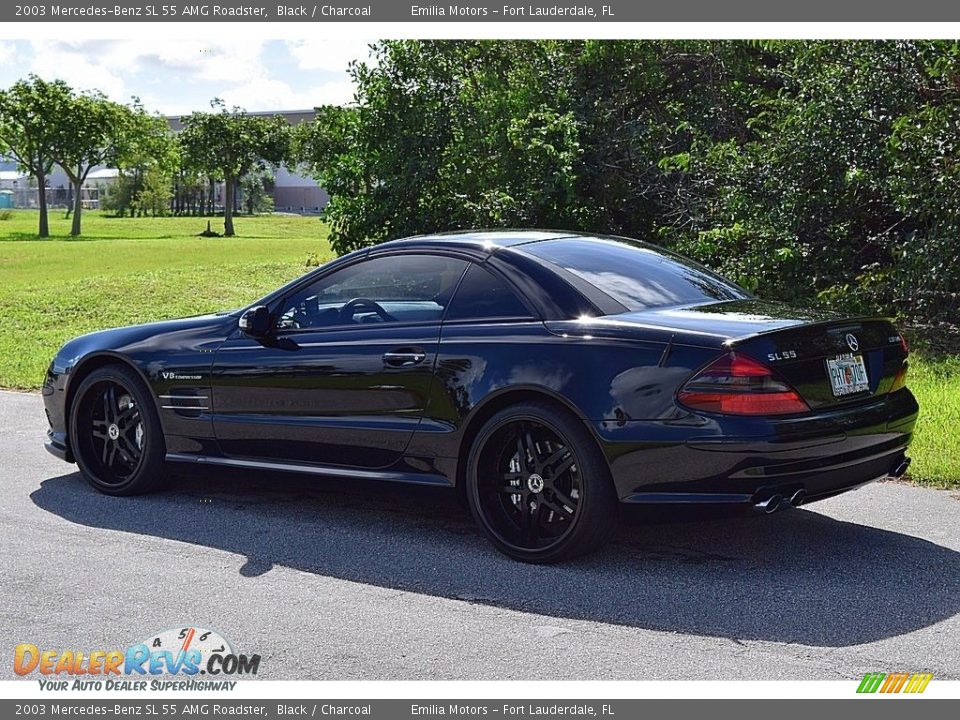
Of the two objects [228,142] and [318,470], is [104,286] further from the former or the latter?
[228,142]

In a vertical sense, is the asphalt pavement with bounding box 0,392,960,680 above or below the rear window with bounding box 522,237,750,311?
below

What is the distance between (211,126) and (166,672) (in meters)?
65.2

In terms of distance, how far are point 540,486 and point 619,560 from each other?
0.50 meters

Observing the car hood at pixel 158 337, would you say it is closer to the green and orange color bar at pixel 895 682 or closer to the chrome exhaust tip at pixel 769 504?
the chrome exhaust tip at pixel 769 504

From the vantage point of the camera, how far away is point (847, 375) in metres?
5.72

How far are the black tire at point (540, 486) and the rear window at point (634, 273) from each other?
736 millimetres

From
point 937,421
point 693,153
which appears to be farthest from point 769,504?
point 693,153

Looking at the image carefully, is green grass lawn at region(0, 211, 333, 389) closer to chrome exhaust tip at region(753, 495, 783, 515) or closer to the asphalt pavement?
the asphalt pavement

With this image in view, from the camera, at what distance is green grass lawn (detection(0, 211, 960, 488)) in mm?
9242

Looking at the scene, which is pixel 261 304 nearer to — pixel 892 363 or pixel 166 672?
pixel 166 672

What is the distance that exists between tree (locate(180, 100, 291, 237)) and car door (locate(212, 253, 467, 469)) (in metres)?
61.0

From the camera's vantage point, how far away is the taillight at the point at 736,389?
5363 mm

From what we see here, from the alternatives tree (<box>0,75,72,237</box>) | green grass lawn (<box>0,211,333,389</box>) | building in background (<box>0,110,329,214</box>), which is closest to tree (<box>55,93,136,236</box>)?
tree (<box>0,75,72,237</box>)

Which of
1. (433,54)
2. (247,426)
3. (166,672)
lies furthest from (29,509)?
(433,54)
